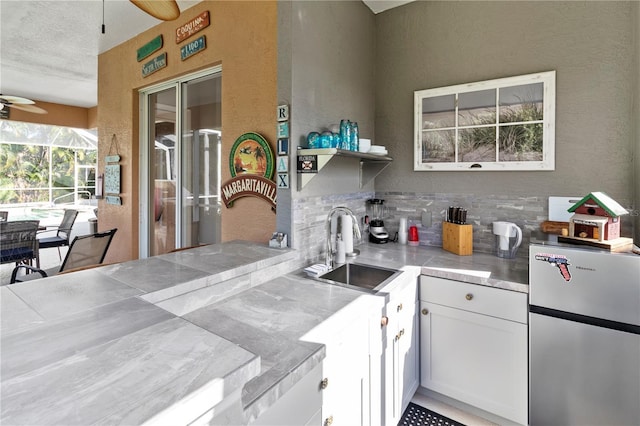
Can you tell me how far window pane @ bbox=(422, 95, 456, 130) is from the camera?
2.56 m

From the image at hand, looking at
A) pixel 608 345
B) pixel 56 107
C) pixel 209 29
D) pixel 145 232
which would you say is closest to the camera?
pixel 608 345

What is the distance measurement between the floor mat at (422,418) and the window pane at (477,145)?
5.80ft

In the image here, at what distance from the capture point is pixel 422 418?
195 centimetres

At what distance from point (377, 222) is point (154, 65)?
2.60m

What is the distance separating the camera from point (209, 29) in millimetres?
2578

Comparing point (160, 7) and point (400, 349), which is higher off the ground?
point (160, 7)

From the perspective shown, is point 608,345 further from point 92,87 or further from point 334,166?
point 92,87

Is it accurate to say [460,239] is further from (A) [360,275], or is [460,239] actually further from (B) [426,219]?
(A) [360,275]

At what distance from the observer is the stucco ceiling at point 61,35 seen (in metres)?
2.81

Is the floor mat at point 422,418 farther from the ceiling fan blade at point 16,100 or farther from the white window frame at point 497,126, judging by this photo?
the ceiling fan blade at point 16,100

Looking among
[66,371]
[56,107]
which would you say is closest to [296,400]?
[66,371]

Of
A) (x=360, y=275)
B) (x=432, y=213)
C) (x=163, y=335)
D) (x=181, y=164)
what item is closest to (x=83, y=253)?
(x=181, y=164)

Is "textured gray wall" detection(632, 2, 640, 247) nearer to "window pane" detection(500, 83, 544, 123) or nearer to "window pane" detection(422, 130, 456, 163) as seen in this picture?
"window pane" detection(500, 83, 544, 123)

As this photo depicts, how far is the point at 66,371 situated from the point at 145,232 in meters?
3.23
